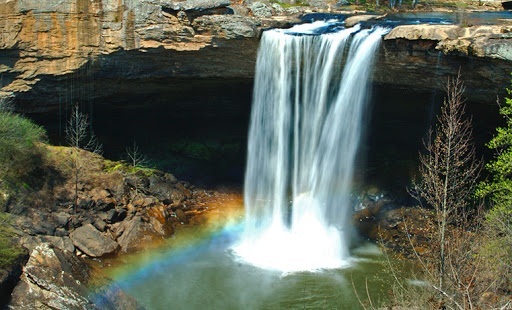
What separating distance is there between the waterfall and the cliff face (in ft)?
2.75

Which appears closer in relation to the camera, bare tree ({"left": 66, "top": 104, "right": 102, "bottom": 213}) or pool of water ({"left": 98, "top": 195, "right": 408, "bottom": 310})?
pool of water ({"left": 98, "top": 195, "right": 408, "bottom": 310})

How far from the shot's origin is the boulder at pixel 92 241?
62.3 feet

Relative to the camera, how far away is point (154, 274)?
1838 cm

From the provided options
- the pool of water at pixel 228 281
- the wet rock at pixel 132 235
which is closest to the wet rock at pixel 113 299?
the pool of water at pixel 228 281

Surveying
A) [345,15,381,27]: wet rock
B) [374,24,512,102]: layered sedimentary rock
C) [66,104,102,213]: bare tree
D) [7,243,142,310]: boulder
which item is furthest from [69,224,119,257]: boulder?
[345,15,381,27]: wet rock

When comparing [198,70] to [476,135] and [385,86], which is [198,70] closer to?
[385,86]

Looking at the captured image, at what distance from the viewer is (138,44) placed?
20.8m

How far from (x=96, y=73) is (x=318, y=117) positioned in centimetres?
846

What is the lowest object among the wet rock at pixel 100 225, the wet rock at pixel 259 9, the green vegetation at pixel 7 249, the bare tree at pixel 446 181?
the wet rock at pixel 100 225

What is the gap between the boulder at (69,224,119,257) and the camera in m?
19.0

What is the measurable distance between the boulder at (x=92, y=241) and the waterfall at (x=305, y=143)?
4.30 metres

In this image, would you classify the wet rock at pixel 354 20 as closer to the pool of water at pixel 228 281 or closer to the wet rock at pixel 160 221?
the pool of water at pixel 228 281

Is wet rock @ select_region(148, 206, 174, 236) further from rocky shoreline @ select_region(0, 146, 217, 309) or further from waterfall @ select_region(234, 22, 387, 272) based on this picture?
waterfall @ select_region(234, 22, 387, 272)

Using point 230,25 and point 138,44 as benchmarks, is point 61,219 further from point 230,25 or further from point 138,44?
point 230,25
